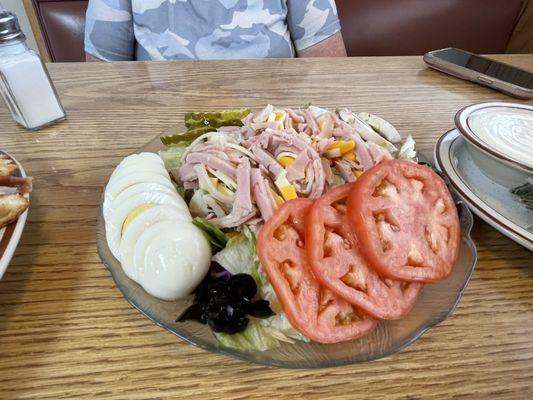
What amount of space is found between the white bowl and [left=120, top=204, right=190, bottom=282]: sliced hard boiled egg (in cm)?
76

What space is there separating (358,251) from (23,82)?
1.21 m

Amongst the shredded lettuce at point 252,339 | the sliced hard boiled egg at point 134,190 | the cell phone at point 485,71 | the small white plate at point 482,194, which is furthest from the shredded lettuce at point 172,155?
the cell phone at point 485,71

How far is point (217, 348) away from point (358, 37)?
2.68 metres

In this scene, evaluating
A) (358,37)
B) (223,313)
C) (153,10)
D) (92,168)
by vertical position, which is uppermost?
(153,10)

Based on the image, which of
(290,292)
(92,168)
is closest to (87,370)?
(290,292)

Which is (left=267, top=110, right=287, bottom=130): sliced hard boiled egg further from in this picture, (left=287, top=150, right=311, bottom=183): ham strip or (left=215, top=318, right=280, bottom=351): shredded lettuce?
(left=215, top=318, right=280, bottom=351): shredded lettuce

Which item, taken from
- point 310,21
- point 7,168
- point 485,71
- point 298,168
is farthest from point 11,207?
point 485,71

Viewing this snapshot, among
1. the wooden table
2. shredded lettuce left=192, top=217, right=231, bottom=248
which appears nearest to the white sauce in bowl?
the wooden table

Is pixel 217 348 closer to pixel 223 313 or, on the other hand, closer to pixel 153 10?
pixel 223 313

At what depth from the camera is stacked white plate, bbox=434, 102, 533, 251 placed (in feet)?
2.99

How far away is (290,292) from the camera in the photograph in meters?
0.66

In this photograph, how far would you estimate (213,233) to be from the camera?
820mm

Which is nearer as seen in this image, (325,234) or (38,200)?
(325,234)

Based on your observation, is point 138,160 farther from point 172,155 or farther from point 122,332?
point 122,332
